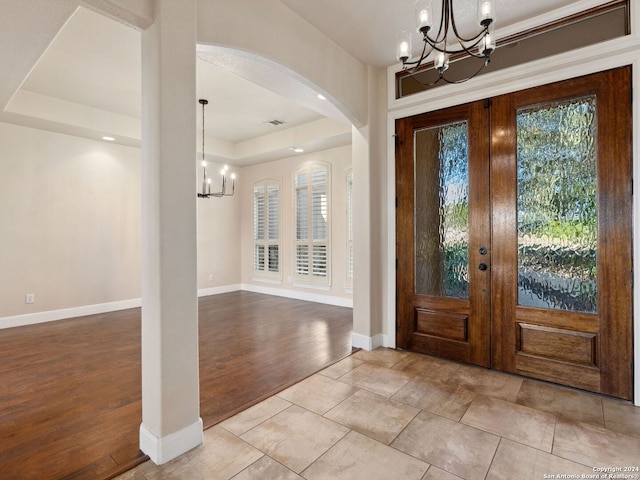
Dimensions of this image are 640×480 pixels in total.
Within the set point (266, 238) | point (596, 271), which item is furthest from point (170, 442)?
point (266, 238)

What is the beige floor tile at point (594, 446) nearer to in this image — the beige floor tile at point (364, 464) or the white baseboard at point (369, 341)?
the beige floor tile at point (364, 464)

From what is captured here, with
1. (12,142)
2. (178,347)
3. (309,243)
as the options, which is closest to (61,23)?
(178,347)

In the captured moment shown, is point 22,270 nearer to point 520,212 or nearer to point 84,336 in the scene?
point 84,336

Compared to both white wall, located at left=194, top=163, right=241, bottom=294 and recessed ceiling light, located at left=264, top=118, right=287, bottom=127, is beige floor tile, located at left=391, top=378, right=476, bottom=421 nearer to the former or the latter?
recessed ceiling light, located at left=264, top=118, right=287, bottom=127

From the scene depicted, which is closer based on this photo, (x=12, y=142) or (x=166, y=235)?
(x=166, y=235)

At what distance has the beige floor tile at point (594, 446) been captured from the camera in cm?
189

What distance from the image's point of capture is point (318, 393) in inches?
107

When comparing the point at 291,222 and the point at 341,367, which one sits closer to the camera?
the point at 341,367

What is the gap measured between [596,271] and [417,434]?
1934mm

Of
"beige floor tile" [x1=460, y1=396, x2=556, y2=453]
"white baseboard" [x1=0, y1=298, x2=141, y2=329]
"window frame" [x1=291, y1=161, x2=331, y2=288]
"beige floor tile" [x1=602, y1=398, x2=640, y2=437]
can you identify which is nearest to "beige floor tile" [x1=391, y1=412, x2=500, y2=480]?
"beige floor tile" [x1=460, y1=396, x2=556, y2=453]

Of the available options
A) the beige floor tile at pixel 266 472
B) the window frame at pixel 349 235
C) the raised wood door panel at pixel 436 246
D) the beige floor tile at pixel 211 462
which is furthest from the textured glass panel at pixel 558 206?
the window frame at pixel 349 235

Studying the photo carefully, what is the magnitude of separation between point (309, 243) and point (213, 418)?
4.50 m

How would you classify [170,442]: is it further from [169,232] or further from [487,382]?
[487,382]

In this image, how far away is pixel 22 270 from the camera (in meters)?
4.81
